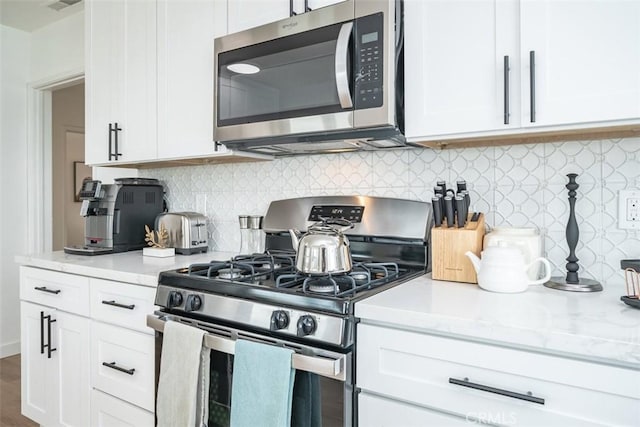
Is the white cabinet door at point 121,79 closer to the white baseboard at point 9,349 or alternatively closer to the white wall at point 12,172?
the white wall at point 12,172

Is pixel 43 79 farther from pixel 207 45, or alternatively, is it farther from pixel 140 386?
pixel 140 386

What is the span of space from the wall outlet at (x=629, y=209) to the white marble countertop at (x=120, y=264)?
1.66m

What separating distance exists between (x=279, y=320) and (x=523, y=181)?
3.31 feet

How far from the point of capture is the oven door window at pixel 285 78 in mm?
1539

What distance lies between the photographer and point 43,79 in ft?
11.5

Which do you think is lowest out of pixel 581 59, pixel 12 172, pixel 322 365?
pixel 322 365

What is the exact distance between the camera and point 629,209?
137 cm

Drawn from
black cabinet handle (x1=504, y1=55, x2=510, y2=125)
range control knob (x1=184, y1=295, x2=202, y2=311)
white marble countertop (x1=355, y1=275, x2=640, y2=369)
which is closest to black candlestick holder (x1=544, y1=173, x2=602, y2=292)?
white marble countertop (x1=355, y1=275, x2=640, y2=369)

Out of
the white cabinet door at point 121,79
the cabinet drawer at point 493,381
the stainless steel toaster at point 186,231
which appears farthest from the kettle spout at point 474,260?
the white cabinet door at point 121,79

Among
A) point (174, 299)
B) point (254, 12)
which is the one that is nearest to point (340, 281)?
point (174, 299)

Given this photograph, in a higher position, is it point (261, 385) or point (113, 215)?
point (113, 215)

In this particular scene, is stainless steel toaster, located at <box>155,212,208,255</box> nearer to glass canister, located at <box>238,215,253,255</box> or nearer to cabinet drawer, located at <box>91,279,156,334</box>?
glass canister, located at <box>238,215,253,255</box>

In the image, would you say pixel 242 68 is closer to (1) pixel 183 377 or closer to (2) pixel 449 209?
(2) pixel 449 209

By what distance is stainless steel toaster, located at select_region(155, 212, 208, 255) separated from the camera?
2.27 meters
